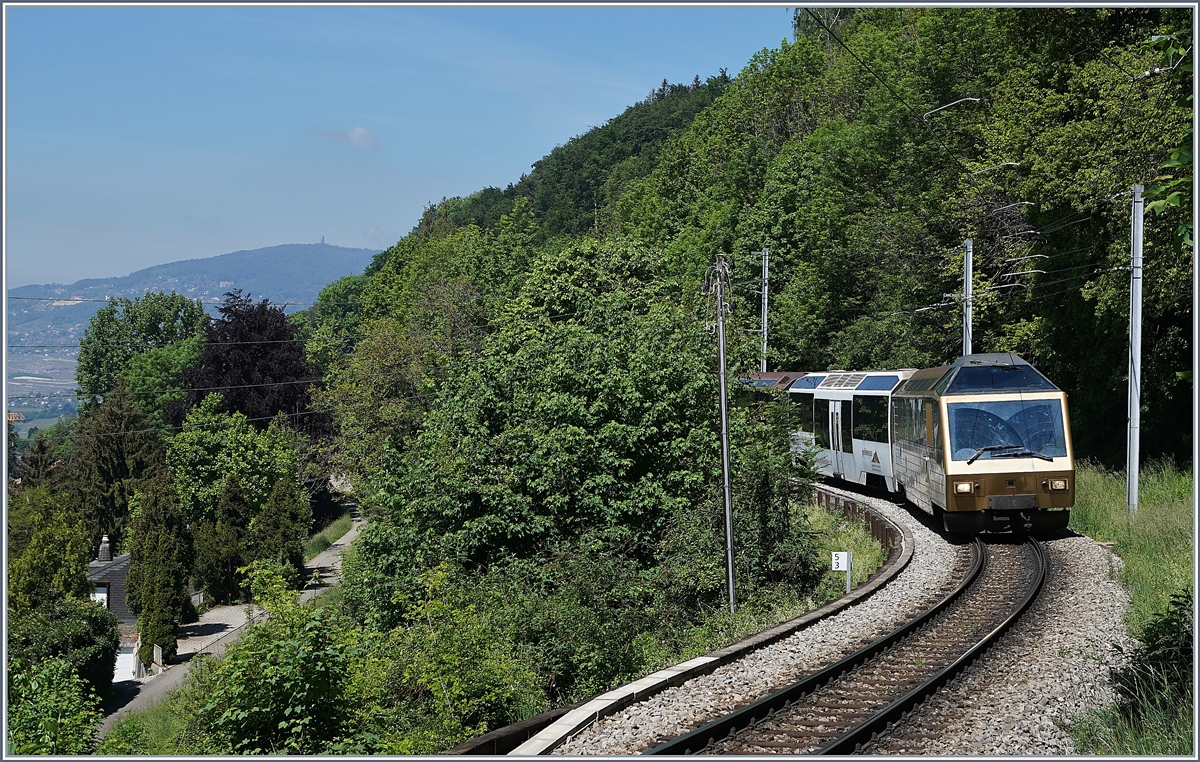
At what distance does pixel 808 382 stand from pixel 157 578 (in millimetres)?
29966

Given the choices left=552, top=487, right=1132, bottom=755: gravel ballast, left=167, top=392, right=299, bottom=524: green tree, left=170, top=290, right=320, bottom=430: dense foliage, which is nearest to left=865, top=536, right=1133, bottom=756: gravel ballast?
left=552, top=487, right=1132, bottom=755: gravel ballast

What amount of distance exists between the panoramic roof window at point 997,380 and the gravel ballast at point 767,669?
3.18m

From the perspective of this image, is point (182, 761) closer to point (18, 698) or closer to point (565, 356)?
point (18, 698)

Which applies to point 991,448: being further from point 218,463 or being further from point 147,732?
point 218,463

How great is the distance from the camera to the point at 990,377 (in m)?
18.9

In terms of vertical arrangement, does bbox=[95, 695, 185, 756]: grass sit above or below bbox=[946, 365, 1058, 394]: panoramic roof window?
below

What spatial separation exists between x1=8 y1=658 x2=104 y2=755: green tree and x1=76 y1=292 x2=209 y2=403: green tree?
85.0 metres

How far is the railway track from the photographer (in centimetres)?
880

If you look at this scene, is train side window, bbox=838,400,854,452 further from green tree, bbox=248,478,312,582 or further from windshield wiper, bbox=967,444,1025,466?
green tree, bbox=248,478,312,582

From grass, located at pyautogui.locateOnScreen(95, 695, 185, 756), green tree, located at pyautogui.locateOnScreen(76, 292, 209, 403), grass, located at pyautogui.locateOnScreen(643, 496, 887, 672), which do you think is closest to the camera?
grass, located at pyautogui.locateOnScreen(95, 695, 185, 756)

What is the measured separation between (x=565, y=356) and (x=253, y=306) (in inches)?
2049

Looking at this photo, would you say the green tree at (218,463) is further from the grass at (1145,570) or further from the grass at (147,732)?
the grass at (1145,570)

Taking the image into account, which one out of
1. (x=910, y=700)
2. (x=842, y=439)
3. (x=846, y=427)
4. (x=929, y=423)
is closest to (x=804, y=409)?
(x=842, y=439)

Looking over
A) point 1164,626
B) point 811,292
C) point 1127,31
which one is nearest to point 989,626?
point 1164,626
